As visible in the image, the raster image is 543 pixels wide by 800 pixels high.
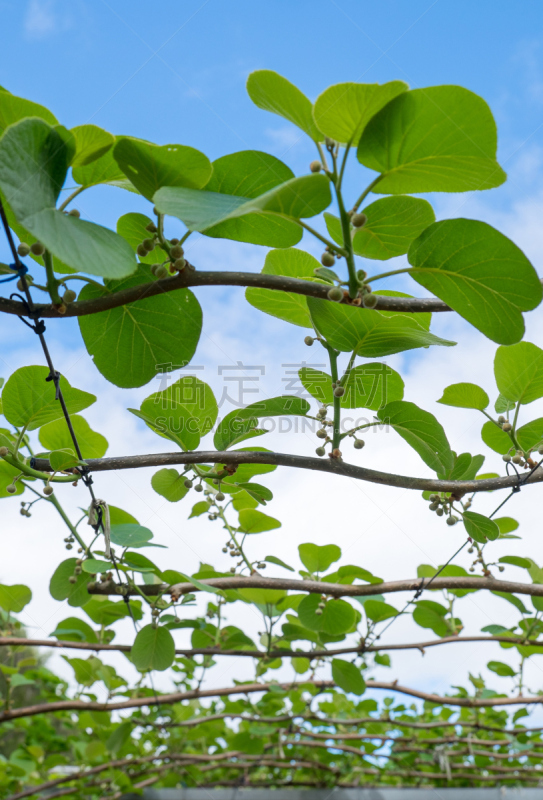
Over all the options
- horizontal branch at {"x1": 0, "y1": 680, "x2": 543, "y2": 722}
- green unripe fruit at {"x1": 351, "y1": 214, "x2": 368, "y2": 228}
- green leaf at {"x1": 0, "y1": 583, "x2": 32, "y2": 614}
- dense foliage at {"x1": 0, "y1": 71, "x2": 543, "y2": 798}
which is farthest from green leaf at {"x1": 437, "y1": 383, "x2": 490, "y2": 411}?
green leaf at {"x1": 0, "y1": 583, "x2": 32, "y2": 614}

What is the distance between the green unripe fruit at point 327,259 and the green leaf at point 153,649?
932mm

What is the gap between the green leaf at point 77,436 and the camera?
3.47 ft

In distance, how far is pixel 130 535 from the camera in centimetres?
98

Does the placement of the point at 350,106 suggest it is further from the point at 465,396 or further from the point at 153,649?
the point at 153,649

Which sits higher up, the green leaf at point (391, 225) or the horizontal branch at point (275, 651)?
the green leaf at point (391, 225)

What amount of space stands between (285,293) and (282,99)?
0.97 ft

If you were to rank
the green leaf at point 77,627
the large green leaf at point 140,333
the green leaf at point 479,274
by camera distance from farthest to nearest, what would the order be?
the green leaf at point 77,627
the large green leaf at point 140,333
the green leaf at point 479,274

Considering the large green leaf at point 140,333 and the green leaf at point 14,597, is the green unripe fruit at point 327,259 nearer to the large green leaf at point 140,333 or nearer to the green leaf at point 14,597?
the large green leaf at point 140,333

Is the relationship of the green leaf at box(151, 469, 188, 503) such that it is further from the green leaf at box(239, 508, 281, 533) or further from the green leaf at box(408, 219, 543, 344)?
the green leaf at box(408, 219, 543, 344)

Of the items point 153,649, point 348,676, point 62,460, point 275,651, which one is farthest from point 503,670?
point 62,460

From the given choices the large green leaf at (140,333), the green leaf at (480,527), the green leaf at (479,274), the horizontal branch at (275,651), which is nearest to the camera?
the green leaf at (479,274)

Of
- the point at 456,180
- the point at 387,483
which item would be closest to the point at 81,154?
the point at 456,180

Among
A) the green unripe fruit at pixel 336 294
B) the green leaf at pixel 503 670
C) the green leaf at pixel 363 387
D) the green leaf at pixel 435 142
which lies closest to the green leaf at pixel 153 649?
the green leaf at pixel 363 387

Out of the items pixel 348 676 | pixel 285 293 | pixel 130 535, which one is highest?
pixel 285 293
